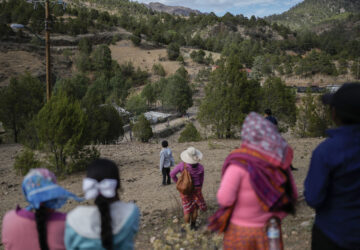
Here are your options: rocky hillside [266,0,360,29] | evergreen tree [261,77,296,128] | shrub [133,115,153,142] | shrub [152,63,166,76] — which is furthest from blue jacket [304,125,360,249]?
rocky hillside [266,0,360,29]

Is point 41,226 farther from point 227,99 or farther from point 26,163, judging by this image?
point 227,99

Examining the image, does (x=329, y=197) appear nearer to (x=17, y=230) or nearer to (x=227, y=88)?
(x=17, y=230)

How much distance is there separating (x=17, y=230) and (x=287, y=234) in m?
3.32

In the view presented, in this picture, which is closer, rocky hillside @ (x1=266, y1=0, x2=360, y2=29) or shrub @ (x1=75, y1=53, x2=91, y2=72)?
shrub @ (x1=75, y1=53, x2=91, y2=72)

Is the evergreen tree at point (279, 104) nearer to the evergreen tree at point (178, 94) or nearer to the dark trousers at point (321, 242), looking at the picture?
the dark trousers at point (321, 242)

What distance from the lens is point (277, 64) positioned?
6041 centimetres

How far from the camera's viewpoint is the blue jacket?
187 cm

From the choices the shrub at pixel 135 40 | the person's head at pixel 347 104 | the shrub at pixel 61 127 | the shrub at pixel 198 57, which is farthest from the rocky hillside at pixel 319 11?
the person's head at pixel 347 104

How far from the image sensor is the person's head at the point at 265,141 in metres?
1.93

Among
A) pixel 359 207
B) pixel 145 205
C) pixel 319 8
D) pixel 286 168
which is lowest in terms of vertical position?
pixel 145 205

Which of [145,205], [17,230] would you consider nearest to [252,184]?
[17,230]

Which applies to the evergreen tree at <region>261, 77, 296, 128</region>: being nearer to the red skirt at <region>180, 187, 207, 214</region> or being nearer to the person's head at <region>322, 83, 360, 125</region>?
the red skirt at <region>180, 187, 207, 214</region>

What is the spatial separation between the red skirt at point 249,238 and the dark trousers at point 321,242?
1.11 feet

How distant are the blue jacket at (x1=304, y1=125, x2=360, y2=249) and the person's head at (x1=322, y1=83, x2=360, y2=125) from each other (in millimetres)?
55
